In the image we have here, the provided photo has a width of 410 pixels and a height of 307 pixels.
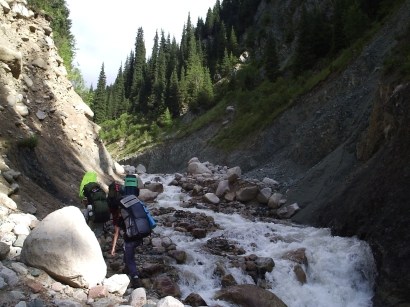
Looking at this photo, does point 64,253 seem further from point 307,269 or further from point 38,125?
point 38,125

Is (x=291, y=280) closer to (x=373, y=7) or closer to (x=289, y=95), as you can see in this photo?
(x=289, y=95)

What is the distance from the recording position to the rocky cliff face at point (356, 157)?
9.12 m

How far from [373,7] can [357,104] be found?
15.6 meters

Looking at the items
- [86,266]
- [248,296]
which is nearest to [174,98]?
[248,296]

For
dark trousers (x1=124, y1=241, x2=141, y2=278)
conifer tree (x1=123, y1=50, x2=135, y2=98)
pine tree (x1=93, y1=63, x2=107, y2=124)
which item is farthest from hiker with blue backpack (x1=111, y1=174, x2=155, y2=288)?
conifer tree (x1=123, y1=50, x2=135, y2=98)

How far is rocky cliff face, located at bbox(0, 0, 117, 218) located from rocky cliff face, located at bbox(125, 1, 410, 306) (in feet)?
27.4

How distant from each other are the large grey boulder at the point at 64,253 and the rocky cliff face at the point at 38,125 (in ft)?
7.21

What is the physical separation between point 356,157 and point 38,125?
12.2 m

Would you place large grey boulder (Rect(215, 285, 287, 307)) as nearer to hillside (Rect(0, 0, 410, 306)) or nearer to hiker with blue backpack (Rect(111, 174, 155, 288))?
hiker with blue backpack (Rect(111, 174, 155, 288))

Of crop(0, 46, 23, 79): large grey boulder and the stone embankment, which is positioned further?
crop(0, 46, 23, 79): large grey boulder

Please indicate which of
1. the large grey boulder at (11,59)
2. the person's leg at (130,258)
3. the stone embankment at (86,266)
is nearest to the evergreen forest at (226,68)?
the large grey boulder at (11,59)

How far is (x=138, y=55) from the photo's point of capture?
11369cm

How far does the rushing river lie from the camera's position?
351 inches

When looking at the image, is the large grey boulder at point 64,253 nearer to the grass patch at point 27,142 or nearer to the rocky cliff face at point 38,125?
the rocky cliff face at point 38,125
